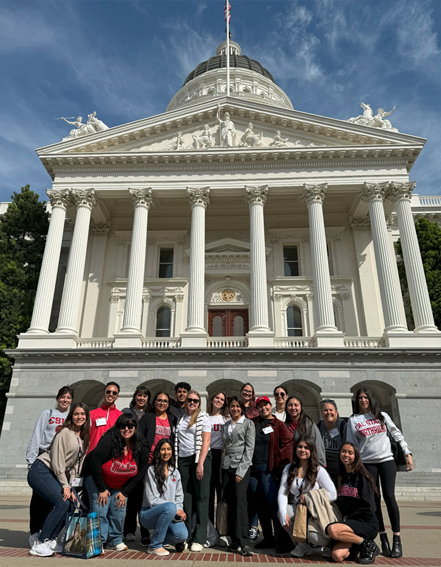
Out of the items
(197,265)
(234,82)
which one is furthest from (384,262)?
(234,82)

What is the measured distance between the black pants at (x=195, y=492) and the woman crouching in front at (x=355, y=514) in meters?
1.95

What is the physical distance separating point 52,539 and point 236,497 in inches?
106

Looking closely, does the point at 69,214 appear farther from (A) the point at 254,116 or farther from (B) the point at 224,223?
(A) the point at 254,116

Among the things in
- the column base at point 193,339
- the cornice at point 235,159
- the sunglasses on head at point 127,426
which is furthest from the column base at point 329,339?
the sunglasses on head at point 127,426

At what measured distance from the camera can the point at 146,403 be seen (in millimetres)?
7824

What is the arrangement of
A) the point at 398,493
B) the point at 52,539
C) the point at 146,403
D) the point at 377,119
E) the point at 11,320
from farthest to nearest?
the point at 377,119, the point at 11,320, the point at 398,493, the point at 146,403, the point at 52,539

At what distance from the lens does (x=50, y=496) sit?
618 centimetres

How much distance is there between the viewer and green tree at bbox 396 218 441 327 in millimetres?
26234

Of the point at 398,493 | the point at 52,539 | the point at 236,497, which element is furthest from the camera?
the point at 398,493

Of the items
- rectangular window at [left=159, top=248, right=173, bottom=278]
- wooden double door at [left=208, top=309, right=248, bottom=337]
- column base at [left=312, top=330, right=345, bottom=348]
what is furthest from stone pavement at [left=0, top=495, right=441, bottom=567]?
rectangular window at [left=159, top=248, right=173, bottom=278]

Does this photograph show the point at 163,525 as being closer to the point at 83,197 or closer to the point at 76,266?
the point at 76,266

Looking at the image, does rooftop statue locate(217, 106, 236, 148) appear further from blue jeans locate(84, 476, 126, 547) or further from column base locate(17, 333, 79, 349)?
blue jeans locate(84, 476, 126, 547)

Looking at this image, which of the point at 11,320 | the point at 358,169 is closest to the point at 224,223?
the point at 358,169

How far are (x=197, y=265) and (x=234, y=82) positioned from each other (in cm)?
3931
